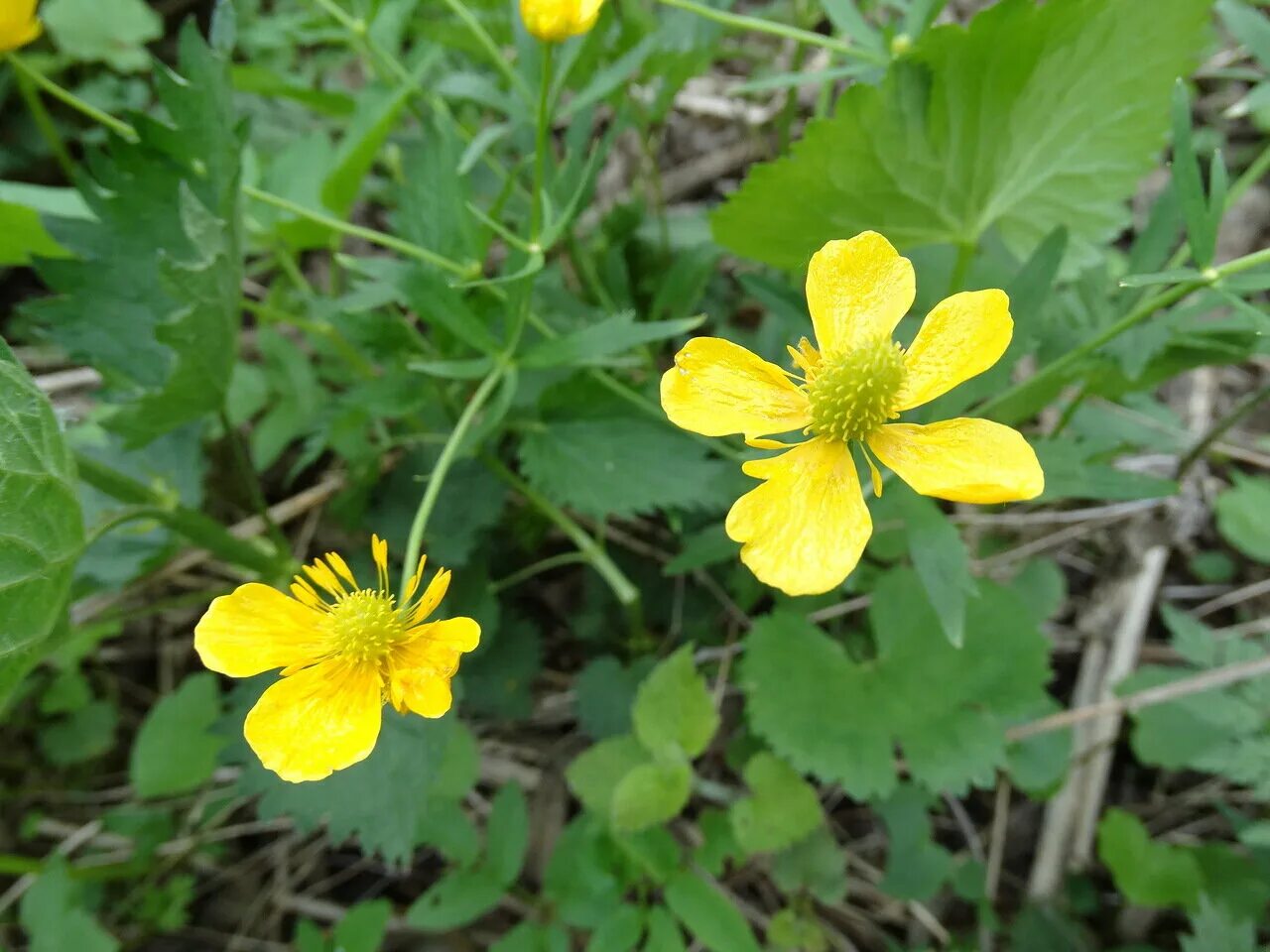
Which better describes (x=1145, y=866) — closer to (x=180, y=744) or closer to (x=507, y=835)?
(x=507, y=835)

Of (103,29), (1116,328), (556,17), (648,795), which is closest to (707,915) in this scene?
(648,795)

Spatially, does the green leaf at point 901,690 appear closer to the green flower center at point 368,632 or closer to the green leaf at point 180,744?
the green flower center at point 368,632

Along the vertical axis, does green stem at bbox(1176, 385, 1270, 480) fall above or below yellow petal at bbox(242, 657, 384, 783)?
above

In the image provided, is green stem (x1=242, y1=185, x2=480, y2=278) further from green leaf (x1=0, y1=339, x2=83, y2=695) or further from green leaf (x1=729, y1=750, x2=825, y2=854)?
green leaf (x1=729, y1=750, x2=825, y2=854)

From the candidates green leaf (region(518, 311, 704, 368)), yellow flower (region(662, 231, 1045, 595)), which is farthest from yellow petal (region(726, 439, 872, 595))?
green leaf (region(518, 311, 704, 368))

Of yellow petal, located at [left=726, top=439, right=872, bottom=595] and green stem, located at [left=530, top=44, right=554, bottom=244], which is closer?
yellow petal, located at [left=726, top=439, right=872, bottom=595]

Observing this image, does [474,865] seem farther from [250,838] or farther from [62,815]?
[62,815]

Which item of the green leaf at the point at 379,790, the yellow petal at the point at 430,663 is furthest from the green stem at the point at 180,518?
the yellow petal at the point at 430,663
